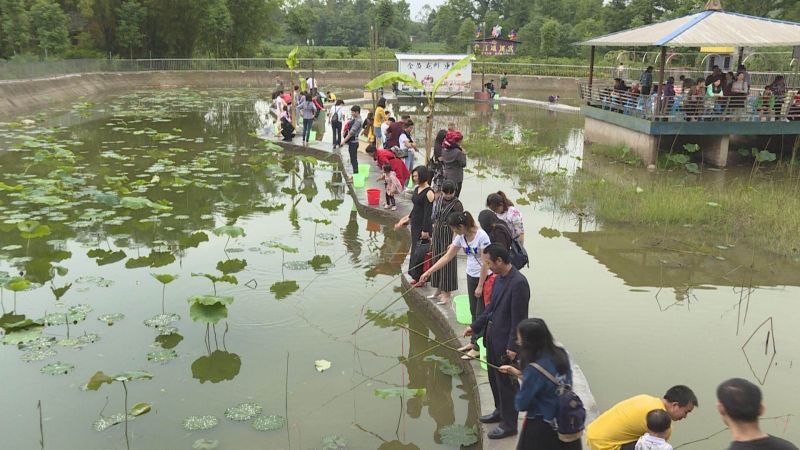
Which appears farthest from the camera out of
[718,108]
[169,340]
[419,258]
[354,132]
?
[718,108]

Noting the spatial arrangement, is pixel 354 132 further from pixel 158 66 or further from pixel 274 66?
pixel 274 66

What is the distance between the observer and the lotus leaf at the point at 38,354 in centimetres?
574

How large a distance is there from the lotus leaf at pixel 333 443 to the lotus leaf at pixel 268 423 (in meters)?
0.38

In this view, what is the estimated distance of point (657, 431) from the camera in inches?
133

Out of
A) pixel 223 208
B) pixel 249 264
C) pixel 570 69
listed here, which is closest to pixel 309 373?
pixel 249 264

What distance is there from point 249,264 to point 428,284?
94.6 inches

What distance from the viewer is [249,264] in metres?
8.27

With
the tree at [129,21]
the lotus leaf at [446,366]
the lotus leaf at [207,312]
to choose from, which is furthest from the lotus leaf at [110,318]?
the tree at [129,21]

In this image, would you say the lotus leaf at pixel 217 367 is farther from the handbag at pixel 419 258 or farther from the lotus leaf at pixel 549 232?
the lotus leaf at pixel 549 232

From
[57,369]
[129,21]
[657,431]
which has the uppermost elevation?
[129,21]

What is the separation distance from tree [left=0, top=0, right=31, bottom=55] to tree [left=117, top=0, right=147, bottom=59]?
6.64 metres

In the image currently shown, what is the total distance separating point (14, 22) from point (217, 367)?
30809 mm

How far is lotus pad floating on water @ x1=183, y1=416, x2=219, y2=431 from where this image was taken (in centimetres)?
486

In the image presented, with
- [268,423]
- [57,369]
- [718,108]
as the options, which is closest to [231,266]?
[57,369]
